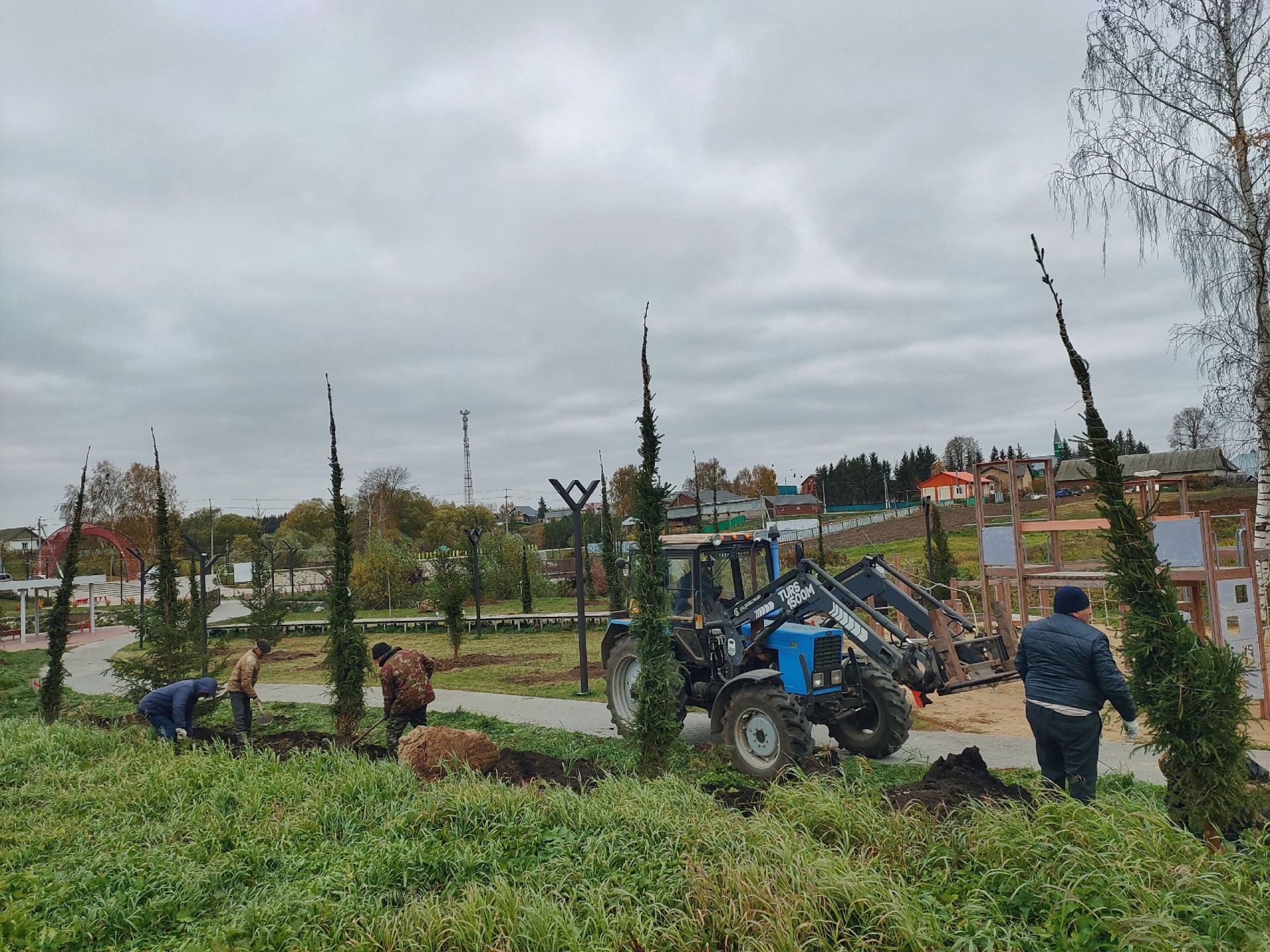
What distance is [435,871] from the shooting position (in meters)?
4.79

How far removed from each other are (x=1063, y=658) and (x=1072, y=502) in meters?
43.4

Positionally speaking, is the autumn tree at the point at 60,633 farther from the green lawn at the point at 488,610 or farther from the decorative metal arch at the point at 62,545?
the decorative metal arch at the point at 62,545

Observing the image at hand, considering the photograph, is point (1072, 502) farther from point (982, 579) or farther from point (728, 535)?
point (728, 535)

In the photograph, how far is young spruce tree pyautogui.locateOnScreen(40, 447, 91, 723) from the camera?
11383 mm

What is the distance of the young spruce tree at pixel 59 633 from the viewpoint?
11383mm

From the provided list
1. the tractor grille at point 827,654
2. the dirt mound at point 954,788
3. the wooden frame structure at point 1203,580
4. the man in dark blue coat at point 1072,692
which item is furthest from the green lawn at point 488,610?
the man in dark blue coat at point 1072,692

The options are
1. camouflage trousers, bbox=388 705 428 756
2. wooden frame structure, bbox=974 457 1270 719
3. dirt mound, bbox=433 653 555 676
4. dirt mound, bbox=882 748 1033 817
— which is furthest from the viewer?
dirt mound, bbox=433 653 555 676

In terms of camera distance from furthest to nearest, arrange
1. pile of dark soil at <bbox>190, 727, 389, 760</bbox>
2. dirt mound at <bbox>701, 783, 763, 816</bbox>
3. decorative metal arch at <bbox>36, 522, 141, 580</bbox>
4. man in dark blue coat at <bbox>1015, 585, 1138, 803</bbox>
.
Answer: decorative metal arch at <bbox>36, 522, 141, 580</bbox> < pile of dark soil at <bbox>190, 727, 389, 760</bbox> < dirt mound at <bbox>701, 783, 763, 816</bbox> < man in dark blue coat at <bbox>1015, 585, 1138, 803</bbox>

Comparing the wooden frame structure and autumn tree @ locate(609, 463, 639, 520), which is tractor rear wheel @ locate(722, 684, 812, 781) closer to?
the wooden frame structure

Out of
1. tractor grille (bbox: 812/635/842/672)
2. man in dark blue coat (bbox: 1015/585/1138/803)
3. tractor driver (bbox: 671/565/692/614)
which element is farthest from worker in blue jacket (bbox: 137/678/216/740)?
man in dark blue coat (bbox: 1015/585/1138/803)

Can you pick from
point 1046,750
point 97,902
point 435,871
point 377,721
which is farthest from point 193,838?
point 1046,750

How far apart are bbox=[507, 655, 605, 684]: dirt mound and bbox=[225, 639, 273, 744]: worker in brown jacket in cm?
551

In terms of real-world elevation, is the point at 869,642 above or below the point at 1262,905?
above

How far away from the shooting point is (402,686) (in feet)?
27.7
